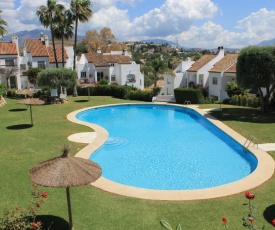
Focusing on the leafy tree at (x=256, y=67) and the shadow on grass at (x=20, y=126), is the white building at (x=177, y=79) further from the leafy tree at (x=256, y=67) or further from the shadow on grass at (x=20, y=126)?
the shadow on grass at (x=20, y=126)

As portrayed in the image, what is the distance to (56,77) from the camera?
33.8m

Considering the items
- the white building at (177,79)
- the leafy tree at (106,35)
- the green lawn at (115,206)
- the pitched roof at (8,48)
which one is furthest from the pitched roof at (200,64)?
the leafy tree at (106,35)

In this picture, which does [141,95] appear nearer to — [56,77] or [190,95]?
[190,95]

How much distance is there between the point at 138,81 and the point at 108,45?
1996 inches

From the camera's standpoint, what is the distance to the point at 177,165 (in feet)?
53.4

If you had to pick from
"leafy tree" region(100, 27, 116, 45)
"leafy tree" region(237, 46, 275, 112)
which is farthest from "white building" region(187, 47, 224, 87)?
"leafy tree" region(100, 27, 116, 45)

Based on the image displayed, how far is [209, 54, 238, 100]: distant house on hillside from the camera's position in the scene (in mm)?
37434

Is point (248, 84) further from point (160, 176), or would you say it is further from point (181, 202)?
point (181, 202)

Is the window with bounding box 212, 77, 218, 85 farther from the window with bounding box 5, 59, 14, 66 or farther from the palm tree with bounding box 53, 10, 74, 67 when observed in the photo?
the window with bounding box 5, 59, 14, 66

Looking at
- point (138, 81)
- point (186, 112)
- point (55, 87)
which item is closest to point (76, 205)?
point (186, 112)

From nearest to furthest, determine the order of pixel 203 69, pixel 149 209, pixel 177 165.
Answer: pixel 149 209, pixel 177 165, pixel 203 69

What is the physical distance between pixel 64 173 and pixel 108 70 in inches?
1902

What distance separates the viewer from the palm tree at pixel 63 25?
3938cm

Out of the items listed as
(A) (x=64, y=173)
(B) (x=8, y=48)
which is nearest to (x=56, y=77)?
(B) (x=8, y=48)
